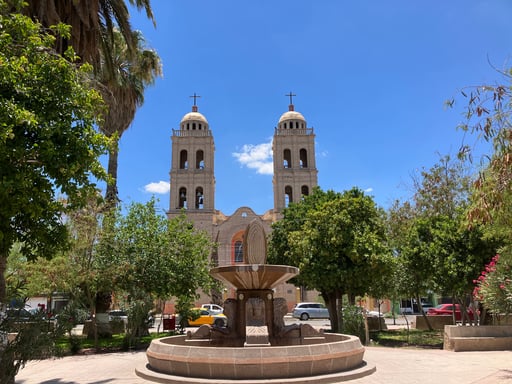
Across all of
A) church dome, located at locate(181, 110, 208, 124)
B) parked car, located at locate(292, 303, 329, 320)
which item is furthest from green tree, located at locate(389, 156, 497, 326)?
church dome, located at locate(181, 110, 208, 124)

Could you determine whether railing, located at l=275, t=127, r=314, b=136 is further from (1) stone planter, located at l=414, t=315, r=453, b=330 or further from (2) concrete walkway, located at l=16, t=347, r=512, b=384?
(2) concrete walkway, located at l=16, t=347, r=512, b=384

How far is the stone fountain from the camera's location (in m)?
7.67

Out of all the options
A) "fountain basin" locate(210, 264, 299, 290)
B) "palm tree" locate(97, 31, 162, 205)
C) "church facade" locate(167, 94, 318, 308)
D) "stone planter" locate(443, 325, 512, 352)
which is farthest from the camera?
"church facade" locate(167, 94, 318, 308)

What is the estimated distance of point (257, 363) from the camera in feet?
25.0

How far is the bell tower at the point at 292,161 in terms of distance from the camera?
46688 millimetres

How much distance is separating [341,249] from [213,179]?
31.1 meters

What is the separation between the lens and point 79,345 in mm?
14945

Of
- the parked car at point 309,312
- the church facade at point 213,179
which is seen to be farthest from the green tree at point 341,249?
the church facade at point 213,179

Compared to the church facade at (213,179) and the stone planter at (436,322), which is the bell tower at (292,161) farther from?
the stone planter at (436,322)

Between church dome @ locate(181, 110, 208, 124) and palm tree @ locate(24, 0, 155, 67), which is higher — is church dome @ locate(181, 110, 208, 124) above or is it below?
above

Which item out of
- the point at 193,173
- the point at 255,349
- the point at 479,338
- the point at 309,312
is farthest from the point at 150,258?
the point at 193,173

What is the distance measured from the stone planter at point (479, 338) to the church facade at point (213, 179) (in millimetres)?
32255

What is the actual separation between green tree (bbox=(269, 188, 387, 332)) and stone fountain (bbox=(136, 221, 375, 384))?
7131 mm

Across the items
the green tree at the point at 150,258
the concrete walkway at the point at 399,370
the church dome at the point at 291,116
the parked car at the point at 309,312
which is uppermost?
the church dome at the point at 291,116
